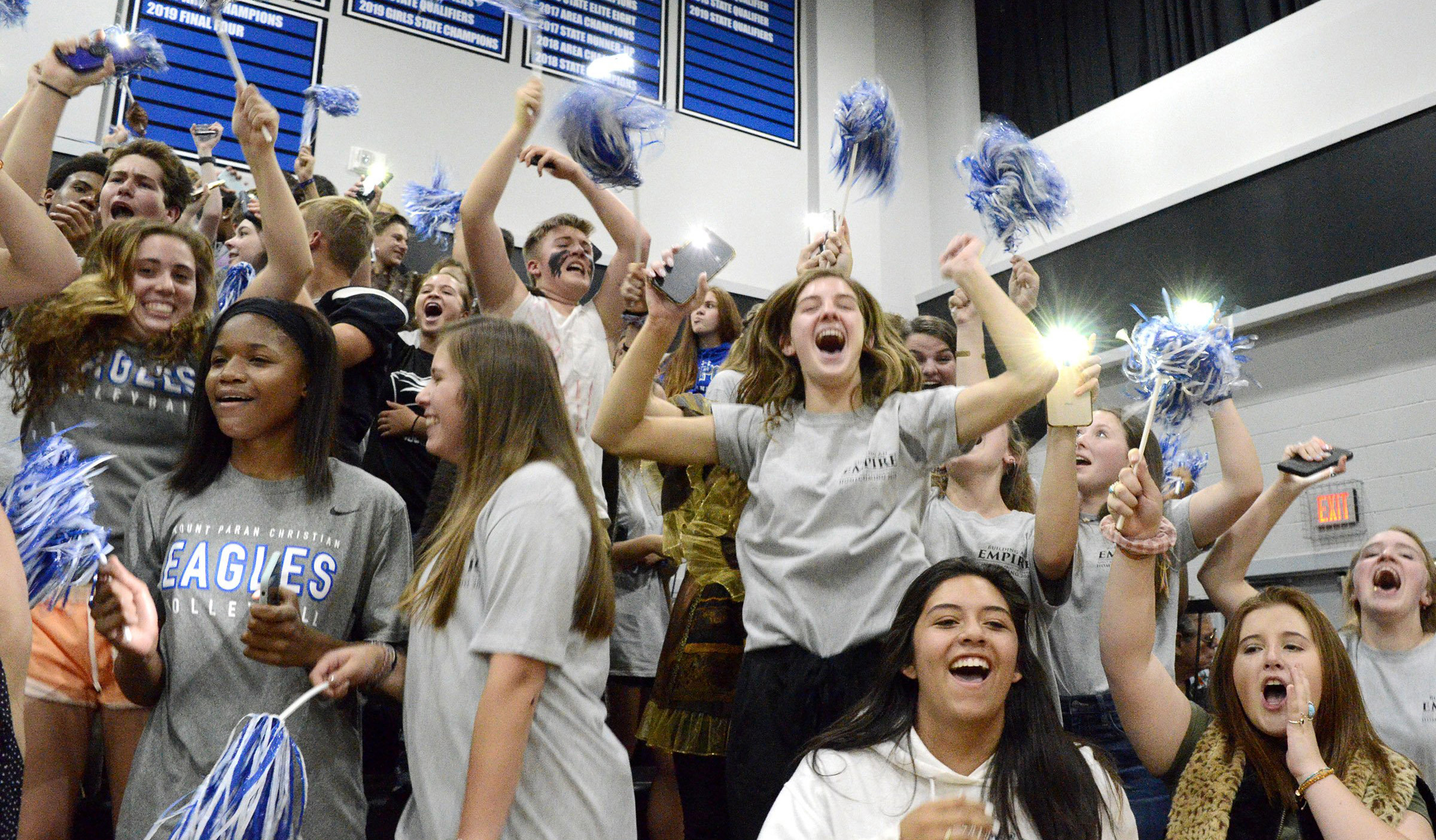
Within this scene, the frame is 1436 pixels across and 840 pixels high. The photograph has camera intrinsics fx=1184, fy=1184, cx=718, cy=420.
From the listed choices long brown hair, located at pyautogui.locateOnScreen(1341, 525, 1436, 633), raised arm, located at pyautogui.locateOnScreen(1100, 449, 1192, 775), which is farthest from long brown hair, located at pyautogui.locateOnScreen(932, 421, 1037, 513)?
long brown hair, located at pyautogui.locateOnScreen(1341, 525, 1436, 633)

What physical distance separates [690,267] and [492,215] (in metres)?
0.88

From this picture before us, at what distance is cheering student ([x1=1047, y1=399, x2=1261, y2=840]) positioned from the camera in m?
2.33

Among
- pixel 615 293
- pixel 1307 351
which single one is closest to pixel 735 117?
pixel 1307 351

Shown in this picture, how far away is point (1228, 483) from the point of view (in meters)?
2.65

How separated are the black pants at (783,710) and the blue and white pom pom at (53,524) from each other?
1.03m

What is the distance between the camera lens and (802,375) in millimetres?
2299

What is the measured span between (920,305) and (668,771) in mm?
5683

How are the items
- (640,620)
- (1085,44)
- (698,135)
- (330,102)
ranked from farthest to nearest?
(1085,44)
(698,135)
(330,102)
(640,620)

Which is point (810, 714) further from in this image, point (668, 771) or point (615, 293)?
point (615, 293)

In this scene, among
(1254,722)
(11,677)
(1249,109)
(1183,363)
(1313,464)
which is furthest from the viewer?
(1249,109)

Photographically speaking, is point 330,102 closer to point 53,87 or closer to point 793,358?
point 53,87

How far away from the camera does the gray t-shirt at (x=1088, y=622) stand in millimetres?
2422

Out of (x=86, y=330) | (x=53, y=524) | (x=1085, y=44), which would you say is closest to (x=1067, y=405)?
(x=53, y=524)

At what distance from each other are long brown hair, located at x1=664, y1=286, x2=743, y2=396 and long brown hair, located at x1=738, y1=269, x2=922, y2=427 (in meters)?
0.96
